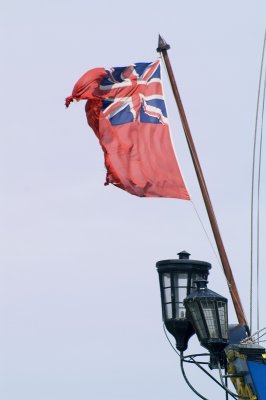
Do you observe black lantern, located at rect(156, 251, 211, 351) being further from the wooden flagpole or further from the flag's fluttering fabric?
the flag's fluttering fabric

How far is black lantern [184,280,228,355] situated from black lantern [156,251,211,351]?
569 millimetres

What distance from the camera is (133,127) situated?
2073cm

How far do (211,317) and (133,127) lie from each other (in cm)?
555

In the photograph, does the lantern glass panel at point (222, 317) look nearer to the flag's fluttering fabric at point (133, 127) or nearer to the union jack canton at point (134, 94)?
the flag's fluttering fabric at point (133, 127)

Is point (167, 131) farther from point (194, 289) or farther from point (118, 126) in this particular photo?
point (194, 289)

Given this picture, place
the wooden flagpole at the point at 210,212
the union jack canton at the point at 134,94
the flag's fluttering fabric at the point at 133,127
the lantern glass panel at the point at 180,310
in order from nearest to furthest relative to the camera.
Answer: the lantern glass panel at the point at 180,310, the wooden flagpole at the point at 210,212, the flag's fluttering fabric at the point at 133,127, the union jack canton at the point at 134,94

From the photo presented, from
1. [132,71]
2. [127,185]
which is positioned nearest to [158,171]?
[127,185]

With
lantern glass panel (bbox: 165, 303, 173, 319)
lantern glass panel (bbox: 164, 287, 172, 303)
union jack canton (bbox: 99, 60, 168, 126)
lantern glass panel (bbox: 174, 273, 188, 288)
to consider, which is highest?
union jack canton (bbox: 99, 60, 168, 126)

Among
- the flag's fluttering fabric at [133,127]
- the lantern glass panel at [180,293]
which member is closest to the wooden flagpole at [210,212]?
the flag's fluttering fabric at [133,127]

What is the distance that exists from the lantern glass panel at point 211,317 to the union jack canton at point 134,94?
17.7 feet

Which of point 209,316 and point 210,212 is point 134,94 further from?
point 209,316

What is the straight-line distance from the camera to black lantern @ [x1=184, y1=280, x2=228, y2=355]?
16219mm

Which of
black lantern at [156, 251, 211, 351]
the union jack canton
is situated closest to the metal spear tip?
the union jack canton

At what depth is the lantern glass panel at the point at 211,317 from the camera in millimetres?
16219
